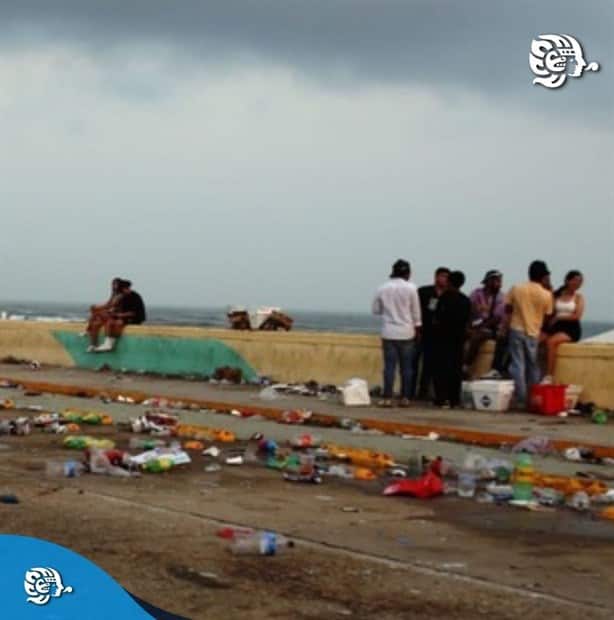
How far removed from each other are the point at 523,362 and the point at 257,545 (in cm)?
919

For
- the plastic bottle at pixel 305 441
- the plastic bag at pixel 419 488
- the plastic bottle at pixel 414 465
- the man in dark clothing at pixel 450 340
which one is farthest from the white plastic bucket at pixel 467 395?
the plastic bag at pixel 419 488

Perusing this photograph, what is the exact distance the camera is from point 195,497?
1030cm

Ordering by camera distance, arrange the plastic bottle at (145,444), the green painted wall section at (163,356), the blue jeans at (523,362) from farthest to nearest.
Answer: the green painted wall section at (163,356) < the blue jeans at (523,362) < the plastic bottle at (145,444)

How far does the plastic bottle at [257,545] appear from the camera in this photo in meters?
8.08

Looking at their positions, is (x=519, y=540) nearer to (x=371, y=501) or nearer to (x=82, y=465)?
(x=371, y=501)

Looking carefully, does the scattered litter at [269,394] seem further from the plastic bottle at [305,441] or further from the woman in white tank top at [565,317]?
the plastic bottle at [305,441]

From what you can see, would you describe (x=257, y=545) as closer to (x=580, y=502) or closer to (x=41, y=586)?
(x=580, y=502)

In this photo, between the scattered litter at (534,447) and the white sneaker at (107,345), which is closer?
the scattered litter at (534,447)

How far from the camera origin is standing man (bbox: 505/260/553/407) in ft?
54.4

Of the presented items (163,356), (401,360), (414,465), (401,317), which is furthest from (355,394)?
(163,356)

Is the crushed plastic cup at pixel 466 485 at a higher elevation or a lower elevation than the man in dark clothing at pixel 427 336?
lower

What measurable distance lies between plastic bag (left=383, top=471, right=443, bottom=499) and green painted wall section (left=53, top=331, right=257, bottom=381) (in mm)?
10588

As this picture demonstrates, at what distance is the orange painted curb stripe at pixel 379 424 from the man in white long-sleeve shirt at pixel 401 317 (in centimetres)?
168

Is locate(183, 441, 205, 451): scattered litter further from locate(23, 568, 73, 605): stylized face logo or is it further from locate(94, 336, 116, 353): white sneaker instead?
locate(94, 336, 116, 353): white sneaker
